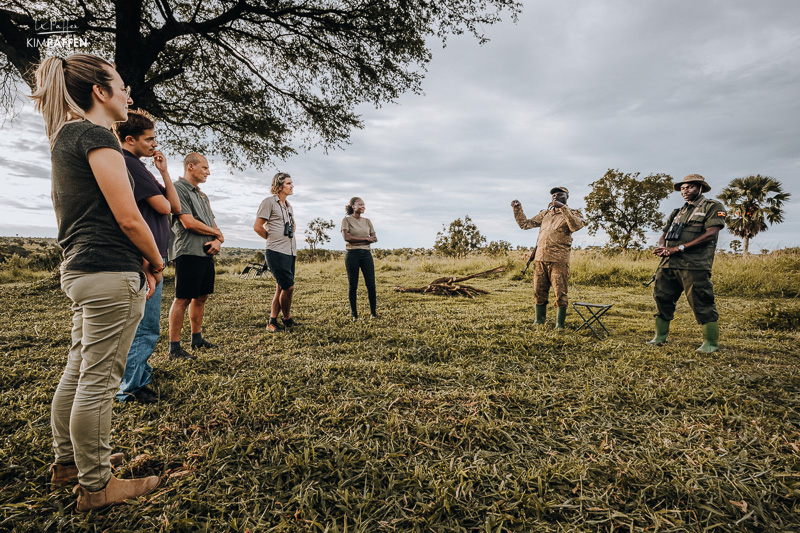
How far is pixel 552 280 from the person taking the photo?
17.4 feet

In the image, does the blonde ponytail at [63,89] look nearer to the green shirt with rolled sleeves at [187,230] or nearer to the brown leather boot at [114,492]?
the brown leather boot at [114,492]

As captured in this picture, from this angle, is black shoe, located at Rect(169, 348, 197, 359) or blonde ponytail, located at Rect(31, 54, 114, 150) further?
black shoe, located at Rect(169, 348, 197, 359)

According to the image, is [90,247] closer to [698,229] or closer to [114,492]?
[114,492]

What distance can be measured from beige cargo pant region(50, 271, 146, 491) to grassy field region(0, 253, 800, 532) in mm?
346

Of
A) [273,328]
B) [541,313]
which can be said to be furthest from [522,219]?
[273,328]

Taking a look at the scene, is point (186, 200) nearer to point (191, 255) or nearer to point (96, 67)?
point (191, 255)

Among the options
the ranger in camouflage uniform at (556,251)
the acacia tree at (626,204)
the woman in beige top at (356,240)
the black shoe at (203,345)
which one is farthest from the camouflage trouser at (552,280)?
the acacia tree at (626,204)

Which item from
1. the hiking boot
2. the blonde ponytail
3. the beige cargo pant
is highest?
the blonde ponytail

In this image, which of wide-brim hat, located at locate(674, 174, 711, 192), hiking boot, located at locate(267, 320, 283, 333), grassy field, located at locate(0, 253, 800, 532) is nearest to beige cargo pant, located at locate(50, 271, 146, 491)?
grassy field, located at locate(0, 253, 800, 532)

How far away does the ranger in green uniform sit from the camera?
166 inches

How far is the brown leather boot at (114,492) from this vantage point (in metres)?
1.58

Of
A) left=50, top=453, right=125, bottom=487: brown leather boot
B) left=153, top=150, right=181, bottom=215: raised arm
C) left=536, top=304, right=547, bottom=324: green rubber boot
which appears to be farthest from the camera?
left=536, top=304, right=547, bottom=324: green rubber boot

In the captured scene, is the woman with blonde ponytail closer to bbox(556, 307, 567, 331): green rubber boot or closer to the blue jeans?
the blue jeans

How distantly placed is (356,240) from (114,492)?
4.38 metres
